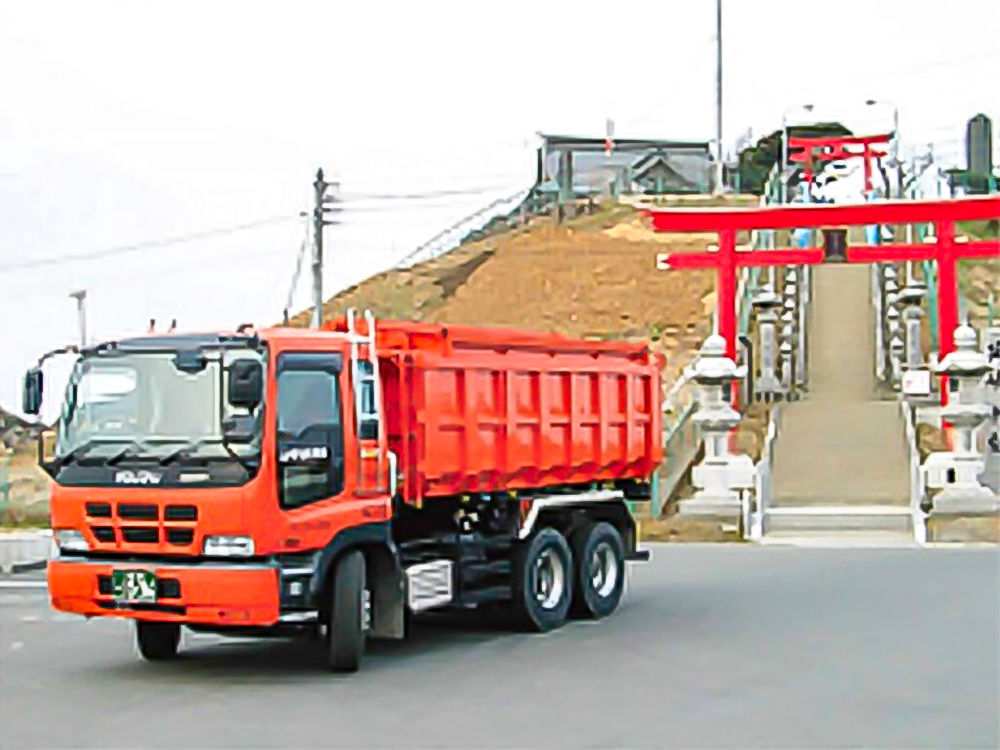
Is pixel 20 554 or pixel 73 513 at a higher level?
pixel 73 513

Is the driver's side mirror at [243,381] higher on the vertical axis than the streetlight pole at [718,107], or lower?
lower

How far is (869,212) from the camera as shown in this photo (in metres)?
32.1

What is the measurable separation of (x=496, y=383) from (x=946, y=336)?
19.4 metres

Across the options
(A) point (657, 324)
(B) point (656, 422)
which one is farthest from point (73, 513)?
(A) point (657, 324)

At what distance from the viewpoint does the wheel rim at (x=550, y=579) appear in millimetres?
14773

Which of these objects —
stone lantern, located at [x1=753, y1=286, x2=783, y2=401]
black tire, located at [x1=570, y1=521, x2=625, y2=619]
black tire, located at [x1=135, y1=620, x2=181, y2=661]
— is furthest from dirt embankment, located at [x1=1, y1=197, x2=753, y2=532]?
black tire, located at [x1=135, y1=620, x2=181, y2=661]

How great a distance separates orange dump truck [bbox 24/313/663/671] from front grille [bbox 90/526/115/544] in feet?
0.05

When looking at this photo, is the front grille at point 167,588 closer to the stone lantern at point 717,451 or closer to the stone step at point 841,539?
the stone step at point 841,539

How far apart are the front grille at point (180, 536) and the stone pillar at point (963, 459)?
16405 mm

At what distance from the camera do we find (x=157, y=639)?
42.8ft

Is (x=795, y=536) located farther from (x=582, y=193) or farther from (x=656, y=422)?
(x=582, y=193)

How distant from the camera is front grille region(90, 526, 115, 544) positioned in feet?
38.9

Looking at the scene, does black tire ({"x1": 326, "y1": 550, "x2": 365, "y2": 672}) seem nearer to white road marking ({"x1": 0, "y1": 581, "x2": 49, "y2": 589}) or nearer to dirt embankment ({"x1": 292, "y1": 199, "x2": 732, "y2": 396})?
white road marking ({"x1": 0, "y1": 581, "x2": 49, "y2": 589})

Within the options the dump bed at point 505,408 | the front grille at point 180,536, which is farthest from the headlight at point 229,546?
the dump bed at point 505,408
